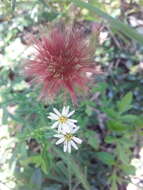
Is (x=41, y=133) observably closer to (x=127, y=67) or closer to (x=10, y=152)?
(x=10, y=152)

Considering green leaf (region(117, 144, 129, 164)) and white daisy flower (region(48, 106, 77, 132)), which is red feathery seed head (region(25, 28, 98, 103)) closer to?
white daisy flower (region(48, 106, 77, 132))

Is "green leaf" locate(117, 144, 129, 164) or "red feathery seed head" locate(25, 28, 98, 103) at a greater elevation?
"red feathery seed head" locate(25, 28, 98, 103)

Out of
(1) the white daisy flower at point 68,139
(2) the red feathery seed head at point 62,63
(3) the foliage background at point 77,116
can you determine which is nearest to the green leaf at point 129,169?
(3) the foliage background at point 77,116

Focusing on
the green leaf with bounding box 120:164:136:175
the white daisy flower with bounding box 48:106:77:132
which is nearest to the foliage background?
the green leaf with bounding box 120:164:136:175

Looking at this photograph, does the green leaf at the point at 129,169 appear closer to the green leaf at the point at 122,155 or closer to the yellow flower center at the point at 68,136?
the green leaf at the point at 122,155

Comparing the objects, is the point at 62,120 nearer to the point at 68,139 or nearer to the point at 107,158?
the point at 68,139

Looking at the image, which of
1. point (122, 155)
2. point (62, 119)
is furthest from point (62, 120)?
point (122, 155)
